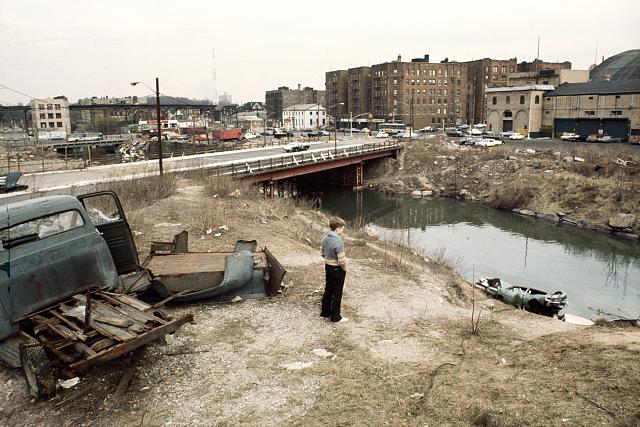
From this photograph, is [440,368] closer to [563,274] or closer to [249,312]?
[249,312]

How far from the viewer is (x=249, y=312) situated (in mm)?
9352

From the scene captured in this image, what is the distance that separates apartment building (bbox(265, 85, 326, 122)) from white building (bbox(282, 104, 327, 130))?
2188 cm

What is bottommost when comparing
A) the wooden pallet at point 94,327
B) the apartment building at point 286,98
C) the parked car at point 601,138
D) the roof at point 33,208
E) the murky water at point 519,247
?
the murky water at point 519,247

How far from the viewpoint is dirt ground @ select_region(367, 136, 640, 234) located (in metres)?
37.0

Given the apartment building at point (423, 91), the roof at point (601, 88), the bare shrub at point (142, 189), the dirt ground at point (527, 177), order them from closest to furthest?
the bare shrub at point (142, 189) → the dirt ground at point (527, 177) → the roof at point (601, 88) → the apartment building at point (423, 91)

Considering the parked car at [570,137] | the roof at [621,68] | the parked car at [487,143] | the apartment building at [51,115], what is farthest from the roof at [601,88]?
the apartment building at [51,115]

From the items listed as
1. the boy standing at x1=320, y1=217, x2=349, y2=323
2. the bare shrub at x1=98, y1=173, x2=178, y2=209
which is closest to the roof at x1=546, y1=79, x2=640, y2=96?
the bare shrub at x1=98, y1=173, x2=178, y2=209

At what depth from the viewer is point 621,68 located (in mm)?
84000

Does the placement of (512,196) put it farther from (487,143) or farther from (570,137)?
(570,137)

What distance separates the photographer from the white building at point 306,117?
409 feet

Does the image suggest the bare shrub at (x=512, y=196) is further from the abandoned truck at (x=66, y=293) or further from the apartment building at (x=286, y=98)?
the apartment building at (x=286, y=98)

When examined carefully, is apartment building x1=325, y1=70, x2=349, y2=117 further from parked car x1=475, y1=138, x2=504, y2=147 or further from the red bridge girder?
the red bridge girder

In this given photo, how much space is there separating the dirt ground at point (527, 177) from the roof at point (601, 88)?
766 inches

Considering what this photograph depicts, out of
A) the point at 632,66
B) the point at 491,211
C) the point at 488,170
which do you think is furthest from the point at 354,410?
the point at 632,66
